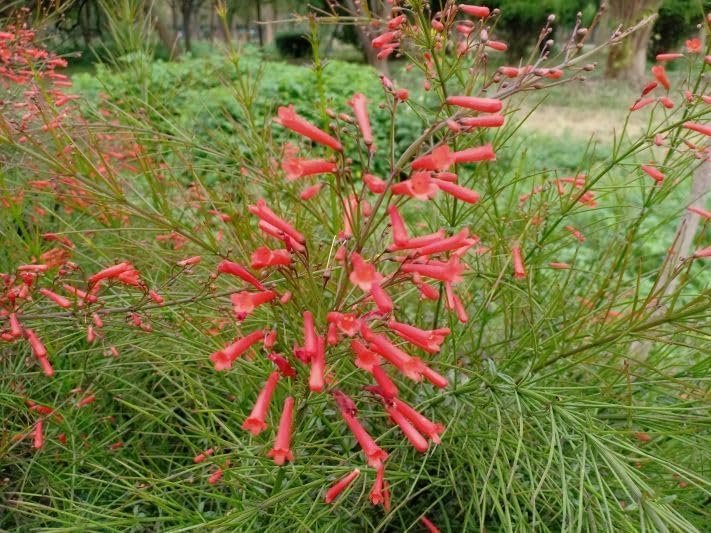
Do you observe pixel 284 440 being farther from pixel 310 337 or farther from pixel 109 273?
pixel 109 273

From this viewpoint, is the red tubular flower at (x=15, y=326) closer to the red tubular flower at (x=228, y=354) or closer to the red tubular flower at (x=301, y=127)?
the red tubular flower at (x=228, y=354)

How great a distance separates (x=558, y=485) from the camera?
185cm

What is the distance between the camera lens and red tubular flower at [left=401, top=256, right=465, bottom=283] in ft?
4.71

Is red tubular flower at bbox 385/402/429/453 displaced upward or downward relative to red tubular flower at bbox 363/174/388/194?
downward

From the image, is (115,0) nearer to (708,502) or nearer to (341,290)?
(341,290)

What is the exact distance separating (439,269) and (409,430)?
0.34m

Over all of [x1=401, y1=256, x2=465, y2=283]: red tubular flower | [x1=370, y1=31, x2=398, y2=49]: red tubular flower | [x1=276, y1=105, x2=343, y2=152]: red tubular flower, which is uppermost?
[x1=370, y1=31, x2=398, y2=49]: red tubular flower

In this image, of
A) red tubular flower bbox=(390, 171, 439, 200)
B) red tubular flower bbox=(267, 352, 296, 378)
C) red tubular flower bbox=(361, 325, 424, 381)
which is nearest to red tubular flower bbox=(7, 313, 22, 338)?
red tubular flower bbox=(267, 352, 296, 378)

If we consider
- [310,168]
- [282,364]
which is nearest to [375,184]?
[310,168]

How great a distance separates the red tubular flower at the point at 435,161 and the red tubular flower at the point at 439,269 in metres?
0.20

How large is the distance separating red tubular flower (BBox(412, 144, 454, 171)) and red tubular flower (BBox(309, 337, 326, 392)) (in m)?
0.40

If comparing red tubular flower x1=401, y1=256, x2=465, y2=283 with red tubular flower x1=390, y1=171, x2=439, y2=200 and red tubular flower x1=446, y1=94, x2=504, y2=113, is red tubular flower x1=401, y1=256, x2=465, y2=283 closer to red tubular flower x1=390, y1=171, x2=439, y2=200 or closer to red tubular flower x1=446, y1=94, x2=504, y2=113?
red tubular flower x1=390, y1=171, x2=439, y2=200

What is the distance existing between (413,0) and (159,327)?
3.90 ft

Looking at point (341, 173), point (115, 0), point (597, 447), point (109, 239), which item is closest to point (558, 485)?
point (597, 447)
